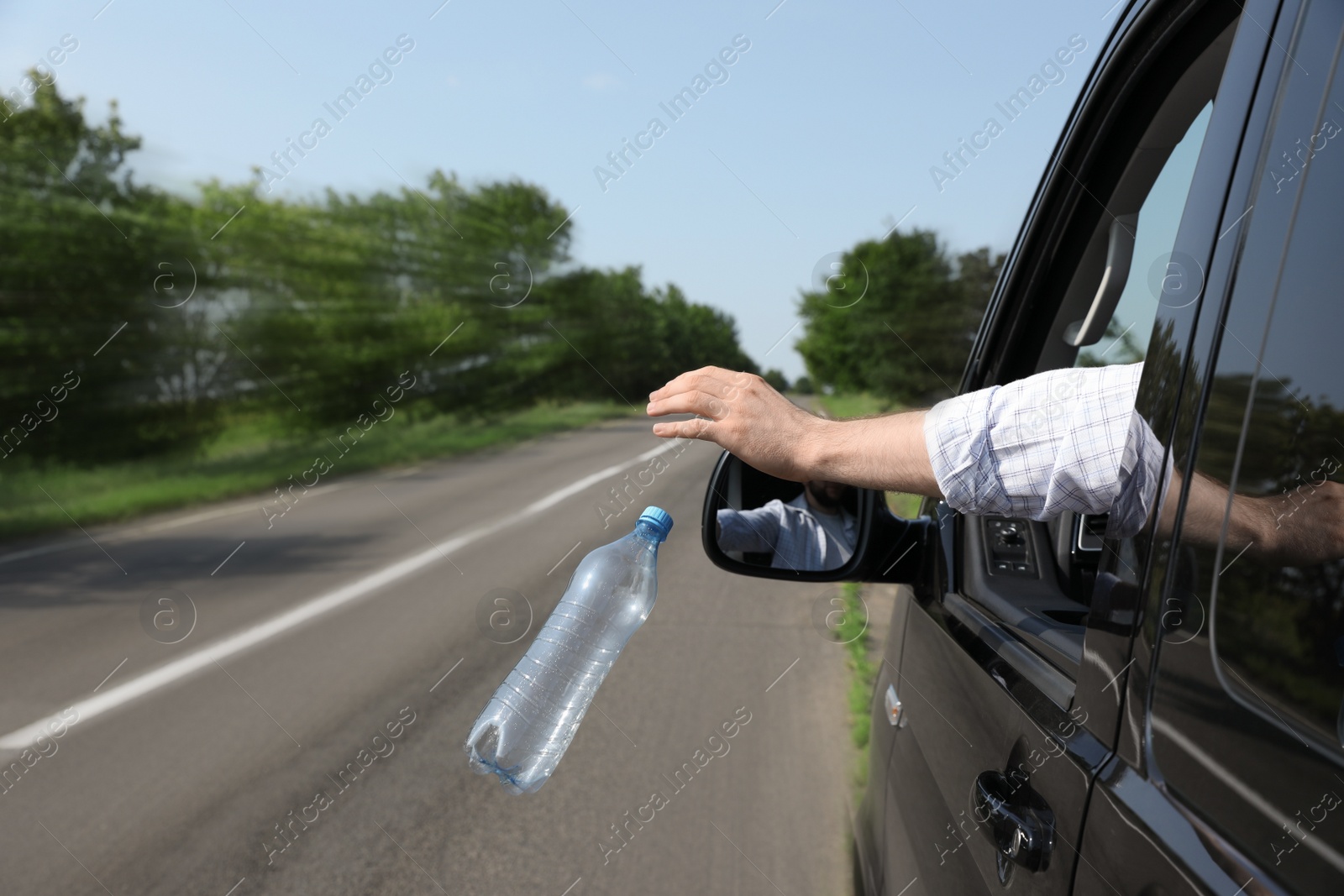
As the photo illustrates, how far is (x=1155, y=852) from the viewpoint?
93cm

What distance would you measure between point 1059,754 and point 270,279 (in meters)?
22.6

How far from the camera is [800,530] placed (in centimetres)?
201

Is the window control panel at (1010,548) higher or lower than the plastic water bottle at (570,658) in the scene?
higher

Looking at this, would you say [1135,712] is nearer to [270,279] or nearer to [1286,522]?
[1286,522]

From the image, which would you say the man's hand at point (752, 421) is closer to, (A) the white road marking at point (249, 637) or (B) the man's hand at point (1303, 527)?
(B) the man's hand at point (1303, 527)

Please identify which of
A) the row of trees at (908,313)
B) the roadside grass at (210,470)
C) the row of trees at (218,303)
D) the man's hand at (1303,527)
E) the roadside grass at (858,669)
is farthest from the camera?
the row of trees at (908,313)

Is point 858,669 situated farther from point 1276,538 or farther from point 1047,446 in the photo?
point 1276,538

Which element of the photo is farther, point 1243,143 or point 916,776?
point 916,776

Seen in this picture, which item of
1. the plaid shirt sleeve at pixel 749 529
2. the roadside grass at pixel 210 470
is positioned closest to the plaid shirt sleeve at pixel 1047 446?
the plaid shirt sleeve at pixel 749 529

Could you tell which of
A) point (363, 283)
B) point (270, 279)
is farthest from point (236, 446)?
point (363, 283)

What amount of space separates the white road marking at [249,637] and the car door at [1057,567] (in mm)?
1983

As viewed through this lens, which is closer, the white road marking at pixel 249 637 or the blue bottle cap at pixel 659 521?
the blue bottle cap at pixel 659 521

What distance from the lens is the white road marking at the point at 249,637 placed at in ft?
16.5

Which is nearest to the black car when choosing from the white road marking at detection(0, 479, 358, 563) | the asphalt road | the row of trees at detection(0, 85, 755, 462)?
the asphalt road
